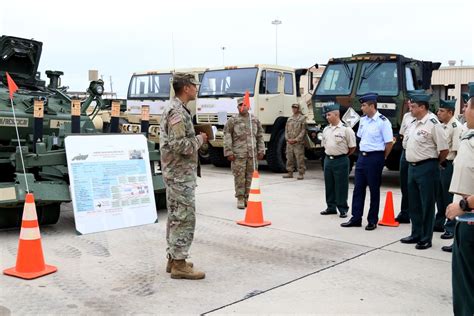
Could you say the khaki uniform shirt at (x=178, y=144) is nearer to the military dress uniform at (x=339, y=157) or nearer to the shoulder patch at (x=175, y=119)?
the shoulder patch at (x=175, y=119)

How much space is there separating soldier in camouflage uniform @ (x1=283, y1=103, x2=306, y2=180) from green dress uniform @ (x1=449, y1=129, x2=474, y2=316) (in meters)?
8.45

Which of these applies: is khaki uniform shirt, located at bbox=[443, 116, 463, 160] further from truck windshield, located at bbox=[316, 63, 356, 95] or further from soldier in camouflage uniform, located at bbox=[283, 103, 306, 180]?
soldier in camouflage uniform, located at bbox=[283, 103, 306, 180]

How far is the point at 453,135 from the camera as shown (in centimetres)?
623

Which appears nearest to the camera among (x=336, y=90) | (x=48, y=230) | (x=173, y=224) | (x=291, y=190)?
(x=173, y=224)

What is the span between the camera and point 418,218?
5.88m

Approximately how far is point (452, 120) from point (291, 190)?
3.98m

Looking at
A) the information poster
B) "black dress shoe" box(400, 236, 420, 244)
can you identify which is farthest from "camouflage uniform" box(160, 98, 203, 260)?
"black dress shoe" box(400, 236, 420, 244)

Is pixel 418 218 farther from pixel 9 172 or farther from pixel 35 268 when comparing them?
pixel 9 172

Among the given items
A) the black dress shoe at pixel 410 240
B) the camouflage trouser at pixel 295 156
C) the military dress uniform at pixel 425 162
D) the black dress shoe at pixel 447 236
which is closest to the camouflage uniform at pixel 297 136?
the camouflage trouser at pixel 295 156

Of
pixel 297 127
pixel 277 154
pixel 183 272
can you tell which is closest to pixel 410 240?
pixel 183 272

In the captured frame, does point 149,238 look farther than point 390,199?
No

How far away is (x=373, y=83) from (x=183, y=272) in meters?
7.17

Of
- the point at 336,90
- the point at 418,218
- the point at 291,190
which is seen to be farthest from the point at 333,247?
the point at 336,90

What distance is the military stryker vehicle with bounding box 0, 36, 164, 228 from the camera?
6039 mm
